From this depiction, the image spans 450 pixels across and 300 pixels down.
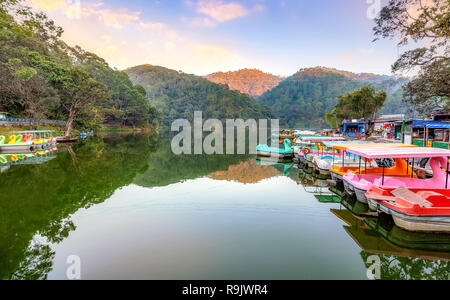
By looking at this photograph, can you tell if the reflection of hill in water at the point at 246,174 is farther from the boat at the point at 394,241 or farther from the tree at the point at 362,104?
the tree at the point at 362,104

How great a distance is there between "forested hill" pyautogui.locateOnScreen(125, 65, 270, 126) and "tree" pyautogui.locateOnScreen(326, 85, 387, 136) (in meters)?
51.8

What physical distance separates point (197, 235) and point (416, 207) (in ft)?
18.1

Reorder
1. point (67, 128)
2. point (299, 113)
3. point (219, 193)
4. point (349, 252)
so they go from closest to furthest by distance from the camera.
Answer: point (349, 252) < point (219, 193) < point (67, 128) < point (299, 113)

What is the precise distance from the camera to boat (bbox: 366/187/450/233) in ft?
20.7

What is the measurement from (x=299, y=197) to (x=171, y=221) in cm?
543

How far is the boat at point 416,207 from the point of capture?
6.30m

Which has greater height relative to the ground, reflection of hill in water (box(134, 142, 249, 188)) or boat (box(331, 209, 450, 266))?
boat (box(331, 209, 450, 266))

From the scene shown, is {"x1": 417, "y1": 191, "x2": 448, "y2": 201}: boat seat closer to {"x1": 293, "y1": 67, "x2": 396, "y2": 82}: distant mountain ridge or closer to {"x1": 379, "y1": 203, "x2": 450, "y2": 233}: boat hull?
{"x1": 379, "y1": 203, "x2": 450, "y2": 233}: boat hull

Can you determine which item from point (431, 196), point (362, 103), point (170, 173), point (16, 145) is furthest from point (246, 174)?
point (362, 103)

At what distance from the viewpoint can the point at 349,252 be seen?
584cm

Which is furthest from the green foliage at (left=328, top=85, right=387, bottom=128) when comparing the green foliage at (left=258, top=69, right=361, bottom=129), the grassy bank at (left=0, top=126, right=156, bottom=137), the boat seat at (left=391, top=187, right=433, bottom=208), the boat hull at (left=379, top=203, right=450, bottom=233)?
the green foliage at (left=258, top=69, right=361, bottom=129)

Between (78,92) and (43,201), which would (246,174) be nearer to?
(43,201)

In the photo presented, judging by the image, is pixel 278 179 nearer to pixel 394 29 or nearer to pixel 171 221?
pixel 171 221
